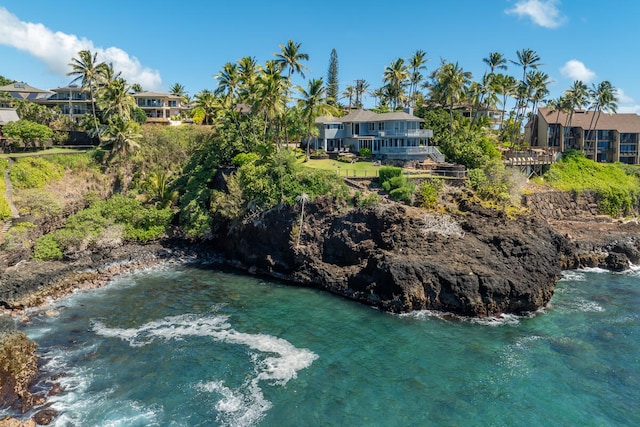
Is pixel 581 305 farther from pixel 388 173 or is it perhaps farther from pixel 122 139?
pixel 122 139

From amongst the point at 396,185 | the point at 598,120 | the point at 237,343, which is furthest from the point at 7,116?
the point at 598,120

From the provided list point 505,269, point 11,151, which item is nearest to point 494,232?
point 505,269

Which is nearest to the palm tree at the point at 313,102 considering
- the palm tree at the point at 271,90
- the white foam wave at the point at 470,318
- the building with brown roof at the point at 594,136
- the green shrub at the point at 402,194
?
the palm tree at the point at 271,90

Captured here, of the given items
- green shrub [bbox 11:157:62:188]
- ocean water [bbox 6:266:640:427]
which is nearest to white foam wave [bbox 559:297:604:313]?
ocean water [bbox 6:266:640:427]

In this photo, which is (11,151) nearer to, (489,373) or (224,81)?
(224,81)

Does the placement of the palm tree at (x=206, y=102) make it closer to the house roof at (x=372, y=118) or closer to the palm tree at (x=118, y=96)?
the palm tree at (x=118, y=96)
